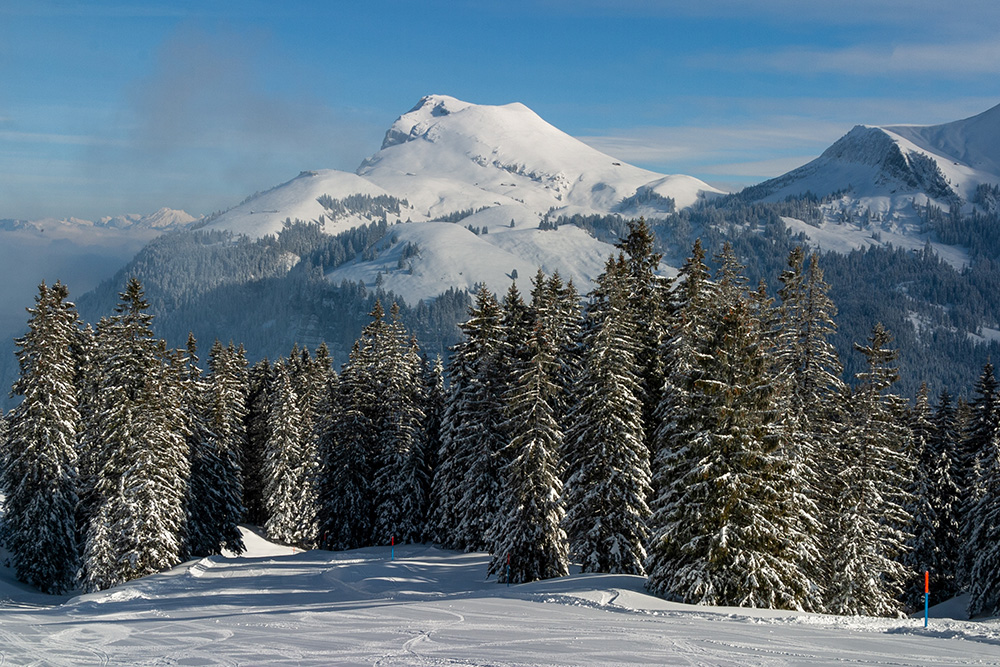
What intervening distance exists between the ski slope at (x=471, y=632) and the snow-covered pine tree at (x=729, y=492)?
2.12 meters

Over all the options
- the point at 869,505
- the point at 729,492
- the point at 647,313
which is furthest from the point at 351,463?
the point at 729,492

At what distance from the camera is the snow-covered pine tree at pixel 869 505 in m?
32.2

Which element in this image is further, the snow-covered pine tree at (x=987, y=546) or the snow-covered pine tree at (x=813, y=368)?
the snow-covered pine tree at (x=987, y=546)

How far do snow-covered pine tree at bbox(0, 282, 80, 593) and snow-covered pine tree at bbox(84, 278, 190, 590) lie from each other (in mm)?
2300

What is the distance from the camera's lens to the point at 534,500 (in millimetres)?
33688

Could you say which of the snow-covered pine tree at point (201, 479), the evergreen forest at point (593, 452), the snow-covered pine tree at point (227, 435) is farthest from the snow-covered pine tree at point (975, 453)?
the snow-covered pine tree at point (227, 435)

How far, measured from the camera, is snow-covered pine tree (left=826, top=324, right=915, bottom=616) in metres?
32.2

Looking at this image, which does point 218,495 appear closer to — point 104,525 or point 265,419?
point 104,525

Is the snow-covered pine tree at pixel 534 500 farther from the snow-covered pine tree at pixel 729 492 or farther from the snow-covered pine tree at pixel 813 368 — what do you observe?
the snow-covered pine tree at pixel 813 368

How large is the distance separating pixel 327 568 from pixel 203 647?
21385 mm

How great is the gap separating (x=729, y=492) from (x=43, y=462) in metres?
35.8

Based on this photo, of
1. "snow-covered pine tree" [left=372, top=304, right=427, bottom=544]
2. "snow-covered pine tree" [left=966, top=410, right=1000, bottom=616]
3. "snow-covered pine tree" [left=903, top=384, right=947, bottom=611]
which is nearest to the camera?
"snow-covered pine tree" [left=966, top=410, right=1000, bottom=616]

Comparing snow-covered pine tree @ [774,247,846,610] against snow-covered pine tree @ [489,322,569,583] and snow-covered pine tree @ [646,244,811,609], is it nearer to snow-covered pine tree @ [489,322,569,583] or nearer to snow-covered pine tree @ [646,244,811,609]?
snow-covered pine tree @ [646,244,811,609]

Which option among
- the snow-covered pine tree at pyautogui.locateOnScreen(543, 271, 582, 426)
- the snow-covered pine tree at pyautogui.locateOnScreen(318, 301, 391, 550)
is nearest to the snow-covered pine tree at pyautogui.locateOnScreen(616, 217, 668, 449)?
the snow-covered pine tree at pyautogui.locateOnScreen(543, 271, 582, 426)
